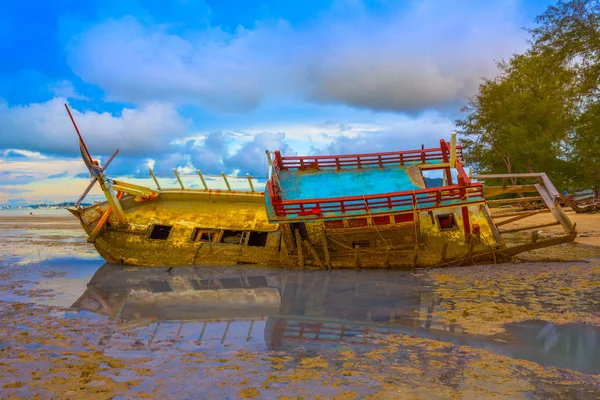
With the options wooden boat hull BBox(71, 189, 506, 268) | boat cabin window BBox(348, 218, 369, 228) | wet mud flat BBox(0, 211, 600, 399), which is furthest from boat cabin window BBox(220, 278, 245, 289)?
boat cabin window BBox(348, 218, 369, 228)

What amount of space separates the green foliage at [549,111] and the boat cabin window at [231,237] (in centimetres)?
1729

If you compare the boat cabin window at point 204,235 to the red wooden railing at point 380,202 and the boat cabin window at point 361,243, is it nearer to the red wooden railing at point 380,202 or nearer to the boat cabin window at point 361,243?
the red wooden railing at point 380,202

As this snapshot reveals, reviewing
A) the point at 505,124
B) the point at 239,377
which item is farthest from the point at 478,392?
the point at 505,124

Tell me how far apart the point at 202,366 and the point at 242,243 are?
1131cm

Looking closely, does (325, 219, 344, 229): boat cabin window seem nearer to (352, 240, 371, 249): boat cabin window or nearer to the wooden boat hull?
the wooden boat hull

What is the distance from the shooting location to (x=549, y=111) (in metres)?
42.5

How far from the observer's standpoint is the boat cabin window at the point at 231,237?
18.9 metres

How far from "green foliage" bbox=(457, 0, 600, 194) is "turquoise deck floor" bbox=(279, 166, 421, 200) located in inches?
431

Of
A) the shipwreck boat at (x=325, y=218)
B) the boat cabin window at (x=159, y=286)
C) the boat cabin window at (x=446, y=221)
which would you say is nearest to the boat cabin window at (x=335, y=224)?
the shipwreck boat at (x=325, y=218)

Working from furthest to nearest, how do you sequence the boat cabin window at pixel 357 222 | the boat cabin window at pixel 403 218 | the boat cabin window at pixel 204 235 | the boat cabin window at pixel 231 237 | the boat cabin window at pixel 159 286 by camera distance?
the boat cabin window at pixel 231 237 < the boat cabin window at pixel 204 235 < the boat cabin window at pixel 357 222 < the boat cabin window at pixel 403 218 < the boat cabin window at pixel 159 286

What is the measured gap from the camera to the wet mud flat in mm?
6039

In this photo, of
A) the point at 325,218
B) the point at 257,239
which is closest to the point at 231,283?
the point at 325,218

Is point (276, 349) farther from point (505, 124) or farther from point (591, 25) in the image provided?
point (505, 124)

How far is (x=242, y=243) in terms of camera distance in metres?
18.1
